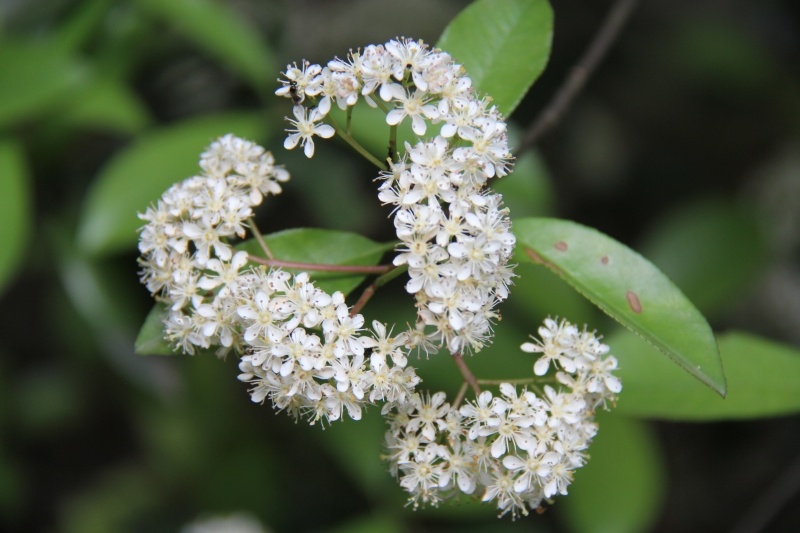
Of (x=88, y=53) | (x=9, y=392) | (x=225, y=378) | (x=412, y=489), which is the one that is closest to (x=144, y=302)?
(x=225, y=378)

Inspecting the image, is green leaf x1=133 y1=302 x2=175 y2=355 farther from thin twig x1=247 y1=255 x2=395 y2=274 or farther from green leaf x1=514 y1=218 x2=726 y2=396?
green leaf x1=514 y1=218 x2=726 y2=396

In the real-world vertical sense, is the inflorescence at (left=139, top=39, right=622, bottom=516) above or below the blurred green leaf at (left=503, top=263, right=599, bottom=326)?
above

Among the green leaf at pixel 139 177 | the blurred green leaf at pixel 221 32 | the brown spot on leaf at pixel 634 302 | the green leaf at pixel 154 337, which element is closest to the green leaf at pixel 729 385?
the brown spot on leaf at pixel 634 302

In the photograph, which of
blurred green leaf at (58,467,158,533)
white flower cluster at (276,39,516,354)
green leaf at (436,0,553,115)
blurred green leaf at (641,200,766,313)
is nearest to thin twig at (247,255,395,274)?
white flower cluster at (276,39,516,354)

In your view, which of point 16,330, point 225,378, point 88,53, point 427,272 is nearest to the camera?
point 427,272

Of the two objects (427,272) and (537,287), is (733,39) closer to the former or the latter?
(537,287)

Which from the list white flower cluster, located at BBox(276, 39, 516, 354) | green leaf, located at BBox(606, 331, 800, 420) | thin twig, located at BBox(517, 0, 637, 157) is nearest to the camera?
white flower cluster, located at BBox(276, 39, 516, 354)

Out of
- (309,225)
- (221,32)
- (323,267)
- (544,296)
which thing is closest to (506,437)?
(323,267)
